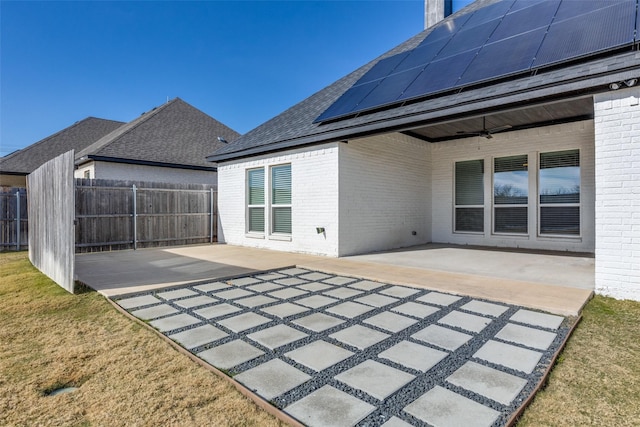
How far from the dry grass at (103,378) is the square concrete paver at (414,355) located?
3.35ft

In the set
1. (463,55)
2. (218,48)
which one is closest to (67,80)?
(218,48)

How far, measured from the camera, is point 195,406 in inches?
69.7

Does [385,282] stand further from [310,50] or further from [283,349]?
[310,50]

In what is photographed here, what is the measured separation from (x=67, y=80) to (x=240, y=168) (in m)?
10.5

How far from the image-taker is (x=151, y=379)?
2.07 metres

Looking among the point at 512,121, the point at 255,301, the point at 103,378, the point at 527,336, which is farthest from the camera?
the point at 512,121

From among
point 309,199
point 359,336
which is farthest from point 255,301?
point 309,199

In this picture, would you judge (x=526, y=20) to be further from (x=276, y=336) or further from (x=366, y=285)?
(x=276, y=336)

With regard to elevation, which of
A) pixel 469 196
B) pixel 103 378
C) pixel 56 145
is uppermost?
pixel 56 145

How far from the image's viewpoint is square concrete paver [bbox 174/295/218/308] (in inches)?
141

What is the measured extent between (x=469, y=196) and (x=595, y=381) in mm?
7204

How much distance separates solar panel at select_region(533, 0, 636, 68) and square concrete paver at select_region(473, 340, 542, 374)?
157 inches

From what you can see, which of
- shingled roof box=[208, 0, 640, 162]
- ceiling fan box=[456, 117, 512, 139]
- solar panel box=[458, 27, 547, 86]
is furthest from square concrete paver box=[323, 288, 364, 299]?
ceiling fan box=[456, 117, 512, 139]

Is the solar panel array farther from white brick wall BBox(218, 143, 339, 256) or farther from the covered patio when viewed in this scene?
the covered patio
